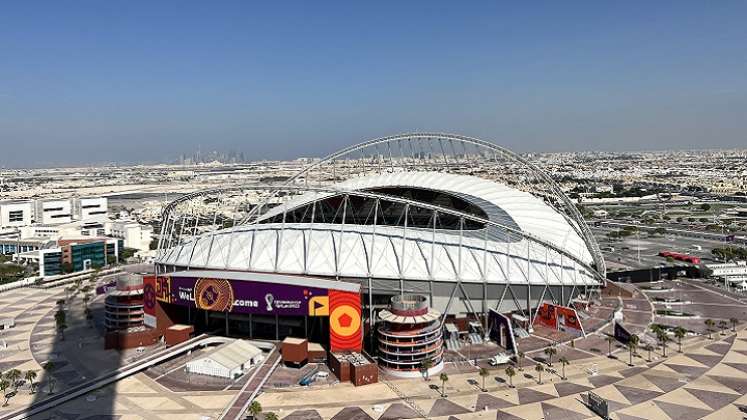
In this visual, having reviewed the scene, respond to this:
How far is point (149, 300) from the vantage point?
71.2 metres

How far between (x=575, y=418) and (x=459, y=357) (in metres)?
16.8

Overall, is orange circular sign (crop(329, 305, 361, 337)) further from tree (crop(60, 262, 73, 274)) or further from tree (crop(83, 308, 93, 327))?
tree (crop(60, 262, 73, 274))

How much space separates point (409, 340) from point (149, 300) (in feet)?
118

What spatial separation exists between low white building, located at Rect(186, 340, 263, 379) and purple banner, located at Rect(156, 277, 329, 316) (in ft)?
15.8

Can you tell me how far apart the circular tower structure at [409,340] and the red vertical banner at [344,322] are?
114 inches

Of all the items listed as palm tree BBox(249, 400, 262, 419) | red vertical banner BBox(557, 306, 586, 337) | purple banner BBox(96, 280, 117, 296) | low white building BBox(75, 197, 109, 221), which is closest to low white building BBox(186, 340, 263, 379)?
palm tree BBox(249, 400, 262, 419)

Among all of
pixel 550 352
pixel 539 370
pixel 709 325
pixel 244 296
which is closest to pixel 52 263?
pixel 244 296

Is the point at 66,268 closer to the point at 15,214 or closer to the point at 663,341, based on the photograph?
the point at 15,214

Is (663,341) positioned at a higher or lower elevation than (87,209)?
lower

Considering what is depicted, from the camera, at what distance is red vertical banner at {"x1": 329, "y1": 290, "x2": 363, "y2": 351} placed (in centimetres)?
6025

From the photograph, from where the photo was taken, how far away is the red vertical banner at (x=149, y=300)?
231 ft

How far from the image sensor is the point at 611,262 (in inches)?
4803

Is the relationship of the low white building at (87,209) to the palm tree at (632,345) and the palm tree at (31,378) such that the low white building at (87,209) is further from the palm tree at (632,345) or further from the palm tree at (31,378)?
the palm tree at (632,345)

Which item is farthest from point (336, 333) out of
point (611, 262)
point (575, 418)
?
point (611, 262)
